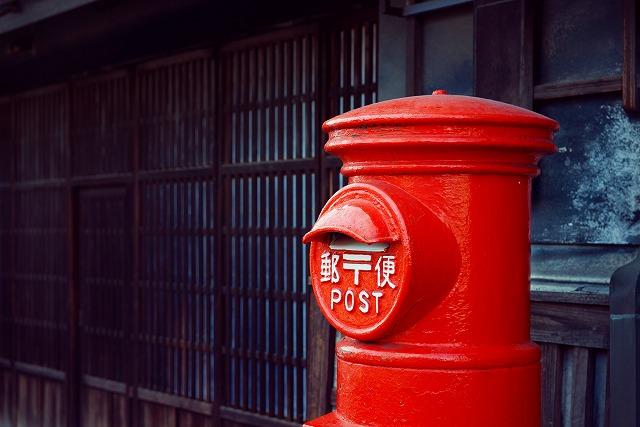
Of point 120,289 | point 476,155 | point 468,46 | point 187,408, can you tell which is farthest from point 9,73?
point 476,155

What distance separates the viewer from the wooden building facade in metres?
3.85

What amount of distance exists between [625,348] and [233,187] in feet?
13.9

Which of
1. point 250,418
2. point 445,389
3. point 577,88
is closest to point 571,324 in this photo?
point 577,88

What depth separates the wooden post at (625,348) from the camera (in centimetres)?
274

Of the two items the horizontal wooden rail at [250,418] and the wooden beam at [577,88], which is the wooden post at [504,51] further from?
the horizontal wooden rail at [250,418]

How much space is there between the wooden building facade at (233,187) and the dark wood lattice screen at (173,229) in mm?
19

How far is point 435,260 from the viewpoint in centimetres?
238

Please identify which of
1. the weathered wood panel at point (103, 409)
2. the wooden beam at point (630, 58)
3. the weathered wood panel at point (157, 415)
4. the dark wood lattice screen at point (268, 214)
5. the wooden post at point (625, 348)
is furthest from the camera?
the weathered wood panel at point (103, 409)

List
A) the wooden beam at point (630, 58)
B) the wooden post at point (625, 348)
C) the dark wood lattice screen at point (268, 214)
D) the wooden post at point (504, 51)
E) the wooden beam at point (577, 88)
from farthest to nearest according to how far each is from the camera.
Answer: the dark wood lattice screen at point (268, 214)
the wooden post at point (504, 51)
the wooden beam at point (577, 88)
the wooden beam at point (630, 58)
the wooden post at point (625, 348)

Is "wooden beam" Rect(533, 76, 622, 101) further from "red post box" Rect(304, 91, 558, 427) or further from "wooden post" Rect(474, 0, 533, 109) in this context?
"red post box" Rect(304, 91, 558, 427)

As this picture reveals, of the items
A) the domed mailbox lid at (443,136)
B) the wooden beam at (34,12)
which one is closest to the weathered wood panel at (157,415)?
the wooden beam at (34,12)

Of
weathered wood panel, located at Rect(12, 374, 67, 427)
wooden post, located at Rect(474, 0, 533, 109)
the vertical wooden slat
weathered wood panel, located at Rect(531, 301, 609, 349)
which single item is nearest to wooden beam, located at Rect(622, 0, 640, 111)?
wooden post, located at Rect(474, 0, 533, 109)

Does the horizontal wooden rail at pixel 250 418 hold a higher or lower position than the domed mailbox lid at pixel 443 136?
lower

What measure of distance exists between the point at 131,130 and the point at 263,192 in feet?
6.17
